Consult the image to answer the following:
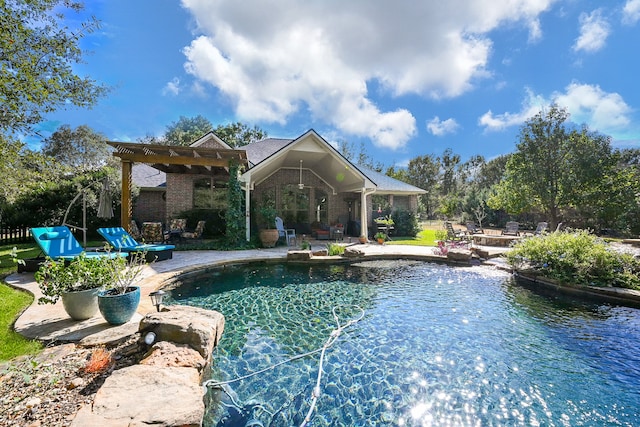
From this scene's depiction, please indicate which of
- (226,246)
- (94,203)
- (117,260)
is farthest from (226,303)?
(94,203)

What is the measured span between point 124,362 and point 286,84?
18854mm

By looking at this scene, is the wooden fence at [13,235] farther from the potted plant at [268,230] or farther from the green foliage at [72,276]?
the green foliage at [72,276]

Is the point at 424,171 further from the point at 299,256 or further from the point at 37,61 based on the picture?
the point at 37,61

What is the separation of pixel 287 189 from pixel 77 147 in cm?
2323

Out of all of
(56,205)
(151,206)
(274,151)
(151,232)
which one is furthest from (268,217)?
(56,205)

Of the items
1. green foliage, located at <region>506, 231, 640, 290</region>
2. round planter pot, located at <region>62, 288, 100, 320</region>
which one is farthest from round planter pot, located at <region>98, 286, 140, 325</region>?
green foliage, located at <region>506, 231, 640, 290</region>

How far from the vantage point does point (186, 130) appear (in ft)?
116

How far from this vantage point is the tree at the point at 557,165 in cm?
1670

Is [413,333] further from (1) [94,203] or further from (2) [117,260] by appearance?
(1) [94,203]

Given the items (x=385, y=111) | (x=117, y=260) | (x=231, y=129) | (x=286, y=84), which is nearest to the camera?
(x=117, y=260)

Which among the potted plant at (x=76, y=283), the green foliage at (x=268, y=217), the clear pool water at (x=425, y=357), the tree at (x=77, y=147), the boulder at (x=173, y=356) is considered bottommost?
the clear pool water at (x=425, y=357)

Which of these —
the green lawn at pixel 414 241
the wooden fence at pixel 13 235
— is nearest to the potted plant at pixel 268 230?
the green lawn at pixel 414 241

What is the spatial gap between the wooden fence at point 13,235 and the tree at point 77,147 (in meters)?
14.2

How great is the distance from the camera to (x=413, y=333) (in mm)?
4227
